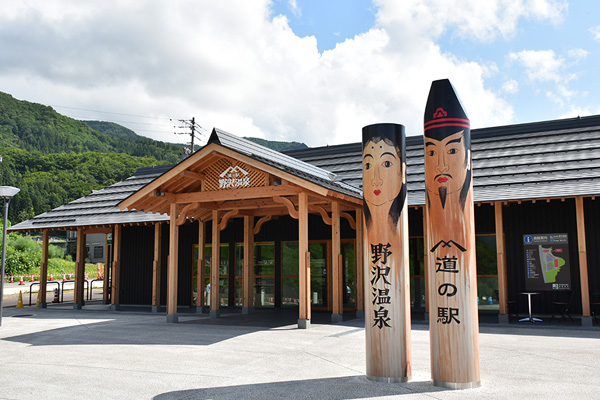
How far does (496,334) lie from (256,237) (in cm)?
908

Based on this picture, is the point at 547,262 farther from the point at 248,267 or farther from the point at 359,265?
the point at 248,267

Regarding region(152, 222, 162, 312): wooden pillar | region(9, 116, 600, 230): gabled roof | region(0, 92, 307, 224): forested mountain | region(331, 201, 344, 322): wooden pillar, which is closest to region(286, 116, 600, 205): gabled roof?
region(9, 116, 600, 230): gabled roof

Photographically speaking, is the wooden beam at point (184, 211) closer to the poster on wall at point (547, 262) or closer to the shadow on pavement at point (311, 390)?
the shadow on pavement at point (311, 390)

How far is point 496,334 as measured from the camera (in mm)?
11125

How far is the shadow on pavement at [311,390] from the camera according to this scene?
6.30 metres

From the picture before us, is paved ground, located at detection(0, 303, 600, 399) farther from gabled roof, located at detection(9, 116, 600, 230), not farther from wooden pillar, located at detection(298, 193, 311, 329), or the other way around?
gabled roof, located at detection(9, 116, 600, 230)

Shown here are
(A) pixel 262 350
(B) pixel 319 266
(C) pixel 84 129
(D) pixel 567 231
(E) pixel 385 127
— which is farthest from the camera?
(C) pixel 84 129

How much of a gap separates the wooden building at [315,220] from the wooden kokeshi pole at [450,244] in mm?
4850

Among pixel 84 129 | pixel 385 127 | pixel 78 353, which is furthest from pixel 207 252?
pixel 84 129

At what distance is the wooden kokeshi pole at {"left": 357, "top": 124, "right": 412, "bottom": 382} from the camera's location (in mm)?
6855

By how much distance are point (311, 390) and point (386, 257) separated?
1.99 meters

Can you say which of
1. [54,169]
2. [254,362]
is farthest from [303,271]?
[54,169]

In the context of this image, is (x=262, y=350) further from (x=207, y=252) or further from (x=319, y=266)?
(x=207, y=252)

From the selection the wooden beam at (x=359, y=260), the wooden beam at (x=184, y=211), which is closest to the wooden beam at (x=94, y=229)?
the wooden beam at (x=184, y=211)
